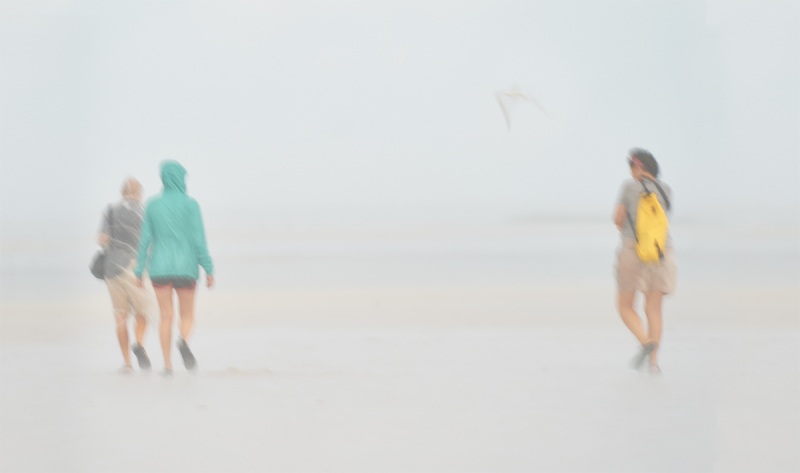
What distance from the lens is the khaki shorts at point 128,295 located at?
1021cm

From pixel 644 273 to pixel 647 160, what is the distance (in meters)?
0.80

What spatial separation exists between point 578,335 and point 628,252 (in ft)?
9.13

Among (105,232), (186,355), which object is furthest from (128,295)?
(186,355)

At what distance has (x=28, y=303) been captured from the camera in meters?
16.9

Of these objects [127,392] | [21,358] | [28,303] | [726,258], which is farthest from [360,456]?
[726,258]

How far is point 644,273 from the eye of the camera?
9664 millimetres

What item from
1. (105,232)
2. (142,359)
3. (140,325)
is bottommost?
(142,359)

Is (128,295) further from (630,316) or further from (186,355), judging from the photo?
(630,316)

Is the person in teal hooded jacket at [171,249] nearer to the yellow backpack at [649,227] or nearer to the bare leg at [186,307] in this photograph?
the bare leg at [186,307]

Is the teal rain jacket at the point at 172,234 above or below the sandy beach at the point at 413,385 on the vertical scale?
above

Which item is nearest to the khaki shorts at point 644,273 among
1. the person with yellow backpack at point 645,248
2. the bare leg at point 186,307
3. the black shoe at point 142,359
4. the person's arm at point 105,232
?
the person with yellow backpack at point 645,248

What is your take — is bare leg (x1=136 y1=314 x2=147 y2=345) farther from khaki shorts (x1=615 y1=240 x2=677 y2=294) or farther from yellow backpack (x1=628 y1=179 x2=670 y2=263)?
yellow backpack (x1=628 y1=179 x2=670 y2=263)

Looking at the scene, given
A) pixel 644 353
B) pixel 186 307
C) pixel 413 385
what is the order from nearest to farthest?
pixel 413 385, pixel 644 353, pixel 186 307

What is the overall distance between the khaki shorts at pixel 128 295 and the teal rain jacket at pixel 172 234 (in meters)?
0.47
